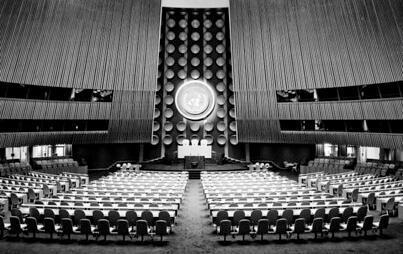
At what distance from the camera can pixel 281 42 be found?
70.3 ft

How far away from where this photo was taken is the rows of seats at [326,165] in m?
22.2

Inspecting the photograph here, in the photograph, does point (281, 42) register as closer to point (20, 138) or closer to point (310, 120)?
point (310, 120)

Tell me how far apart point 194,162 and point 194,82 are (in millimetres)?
7214

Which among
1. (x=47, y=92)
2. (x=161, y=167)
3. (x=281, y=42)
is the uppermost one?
(x=281, y=42)

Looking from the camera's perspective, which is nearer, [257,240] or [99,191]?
[257,240]

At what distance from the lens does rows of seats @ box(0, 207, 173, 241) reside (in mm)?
8242

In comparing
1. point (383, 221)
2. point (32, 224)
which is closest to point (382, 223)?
point (383, 221)

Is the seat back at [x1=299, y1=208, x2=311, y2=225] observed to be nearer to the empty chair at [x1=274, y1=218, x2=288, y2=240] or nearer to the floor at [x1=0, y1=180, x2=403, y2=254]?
the floor at [x1=0, y1=180, x2=403, y2=254]

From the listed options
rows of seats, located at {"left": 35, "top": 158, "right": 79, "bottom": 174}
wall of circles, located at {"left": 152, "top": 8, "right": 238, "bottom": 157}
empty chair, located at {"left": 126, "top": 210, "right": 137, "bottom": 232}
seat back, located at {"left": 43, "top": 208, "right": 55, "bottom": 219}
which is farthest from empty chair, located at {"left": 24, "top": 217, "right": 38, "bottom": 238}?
wall of circles, located at {"left": 152, "top": 8, "right": 238, "bottom": 157}

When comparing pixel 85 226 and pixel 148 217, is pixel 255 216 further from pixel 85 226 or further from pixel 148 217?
pixel 85 226

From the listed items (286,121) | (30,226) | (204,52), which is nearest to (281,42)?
(286,121)

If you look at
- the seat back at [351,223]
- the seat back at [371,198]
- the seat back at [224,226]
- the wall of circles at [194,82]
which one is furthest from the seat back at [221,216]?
the wall of circles at [194,82]

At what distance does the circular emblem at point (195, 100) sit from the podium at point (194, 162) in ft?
15.4

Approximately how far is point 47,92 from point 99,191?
34.9 ft
